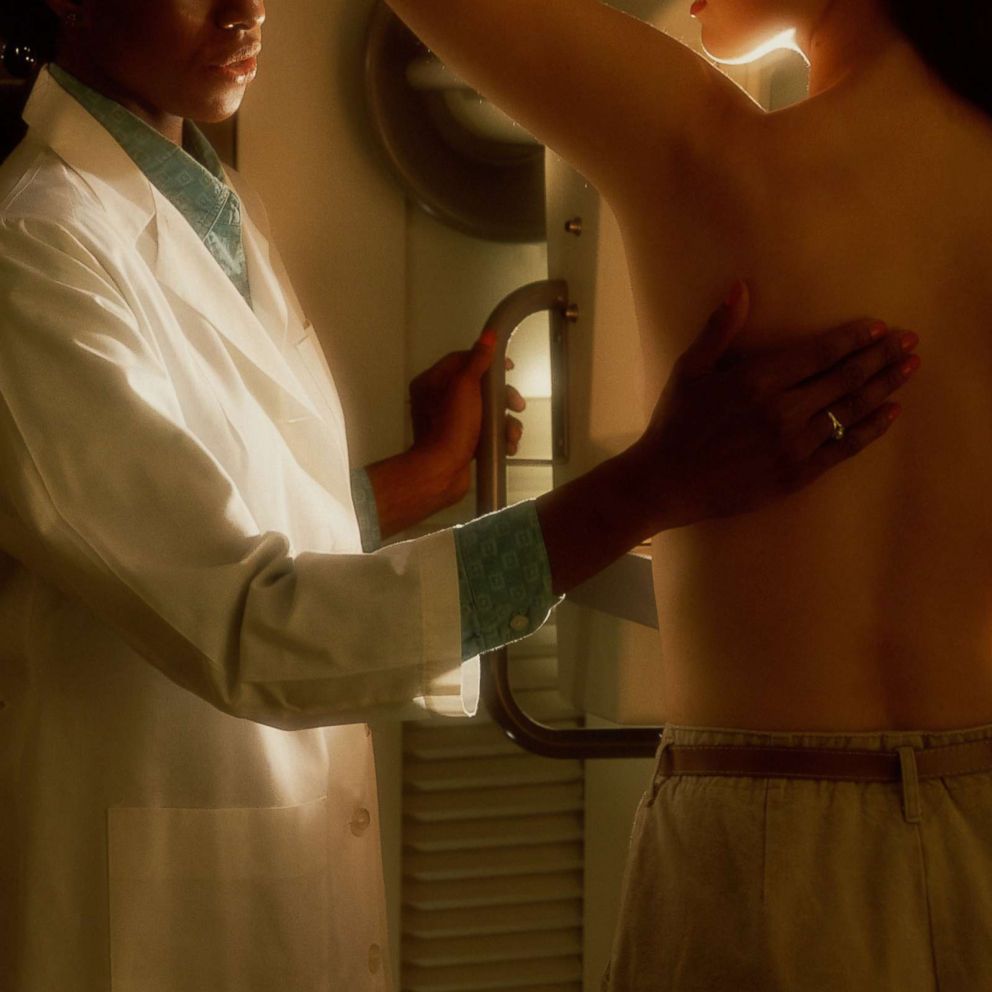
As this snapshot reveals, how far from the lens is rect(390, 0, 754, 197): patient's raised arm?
3.27 feet

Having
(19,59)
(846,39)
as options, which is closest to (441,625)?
(846,39)

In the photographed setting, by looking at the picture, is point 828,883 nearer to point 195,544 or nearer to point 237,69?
point 195,544

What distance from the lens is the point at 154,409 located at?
3.23ft

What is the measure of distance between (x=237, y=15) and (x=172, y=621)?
661mm

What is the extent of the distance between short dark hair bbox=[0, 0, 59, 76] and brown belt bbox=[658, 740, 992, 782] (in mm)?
1017

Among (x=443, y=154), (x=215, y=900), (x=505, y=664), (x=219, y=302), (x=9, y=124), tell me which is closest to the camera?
(x=215, y=900)

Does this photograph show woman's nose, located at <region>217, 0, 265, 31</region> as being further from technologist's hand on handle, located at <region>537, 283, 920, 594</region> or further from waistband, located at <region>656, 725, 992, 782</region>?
waistband, located at <region>656, 725, 992, 782</region>

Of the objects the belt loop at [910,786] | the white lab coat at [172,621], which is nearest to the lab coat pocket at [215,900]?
the white lab coat at [172,621]

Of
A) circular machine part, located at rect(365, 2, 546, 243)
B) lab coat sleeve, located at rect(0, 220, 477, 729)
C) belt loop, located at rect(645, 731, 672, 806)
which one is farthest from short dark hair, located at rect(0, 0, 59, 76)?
belt loop, located at rect(645, 731, 672, 806)

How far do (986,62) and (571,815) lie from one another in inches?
56.3

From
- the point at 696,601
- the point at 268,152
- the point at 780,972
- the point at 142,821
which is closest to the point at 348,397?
the point at 268,152

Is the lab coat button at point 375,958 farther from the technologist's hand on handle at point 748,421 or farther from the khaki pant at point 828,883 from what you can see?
the technologist's hand on handle at point 748,421

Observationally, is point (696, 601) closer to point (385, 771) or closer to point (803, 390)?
point (803, 390)

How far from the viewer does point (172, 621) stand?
959 millimetres
